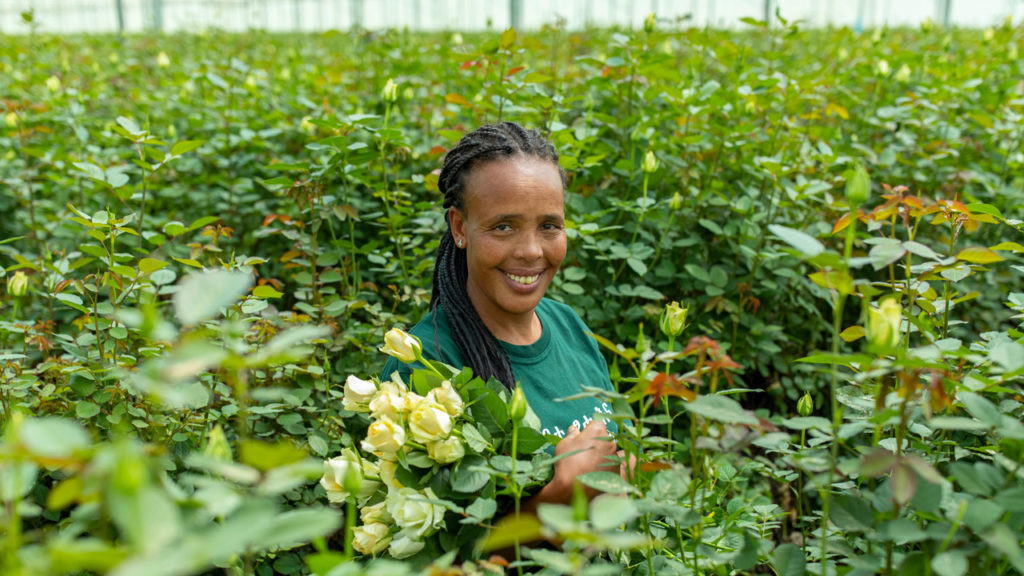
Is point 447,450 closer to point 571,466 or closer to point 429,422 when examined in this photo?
point 429,422

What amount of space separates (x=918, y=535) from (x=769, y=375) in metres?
2.13

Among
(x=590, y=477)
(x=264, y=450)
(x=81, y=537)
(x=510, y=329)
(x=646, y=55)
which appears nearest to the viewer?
(x=264, y=450)

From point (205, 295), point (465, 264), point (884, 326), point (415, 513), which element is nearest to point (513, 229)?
point (465, 264)

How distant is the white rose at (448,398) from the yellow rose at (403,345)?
113 millimetres

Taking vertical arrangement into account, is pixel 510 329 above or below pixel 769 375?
above

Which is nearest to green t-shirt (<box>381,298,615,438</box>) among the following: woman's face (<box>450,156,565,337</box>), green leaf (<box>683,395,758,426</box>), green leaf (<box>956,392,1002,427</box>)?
woman's face (<box>450,156,565,337</box>)

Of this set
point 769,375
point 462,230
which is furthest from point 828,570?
point 769,375

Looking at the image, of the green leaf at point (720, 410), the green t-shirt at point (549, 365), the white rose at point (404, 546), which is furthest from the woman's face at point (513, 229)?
the green leaf at point (720, 410)

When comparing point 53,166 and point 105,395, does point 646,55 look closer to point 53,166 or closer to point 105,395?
point 105,395

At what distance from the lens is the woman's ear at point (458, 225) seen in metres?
1.83

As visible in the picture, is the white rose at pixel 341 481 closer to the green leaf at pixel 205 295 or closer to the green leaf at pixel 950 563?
the green leaf at pixel 205 295

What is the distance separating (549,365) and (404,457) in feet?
2.48

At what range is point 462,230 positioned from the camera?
184cm

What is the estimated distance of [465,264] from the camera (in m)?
1.90
